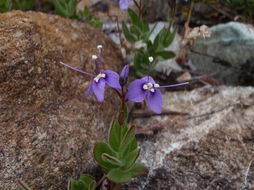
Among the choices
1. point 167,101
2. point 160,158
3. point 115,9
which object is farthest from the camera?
point 115,9

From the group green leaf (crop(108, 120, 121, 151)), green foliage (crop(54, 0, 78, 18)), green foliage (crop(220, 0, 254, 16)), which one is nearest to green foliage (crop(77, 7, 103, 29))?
green foliage (crop(54, 0, 78, 18))

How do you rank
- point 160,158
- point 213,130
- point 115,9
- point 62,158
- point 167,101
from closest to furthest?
point 62,158 → point 160,158 → point 213,130 → point 167,101 → point 115,9

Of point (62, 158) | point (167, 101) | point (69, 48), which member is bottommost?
point (167, 101)

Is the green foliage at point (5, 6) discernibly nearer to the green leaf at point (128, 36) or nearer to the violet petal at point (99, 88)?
the green leaf at point (128, 36)

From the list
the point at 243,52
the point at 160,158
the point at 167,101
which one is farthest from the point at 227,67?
the point at 160,158

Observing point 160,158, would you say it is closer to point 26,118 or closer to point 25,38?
point 26,118

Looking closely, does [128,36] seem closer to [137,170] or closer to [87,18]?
[87,18]

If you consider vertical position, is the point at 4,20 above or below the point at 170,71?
above
